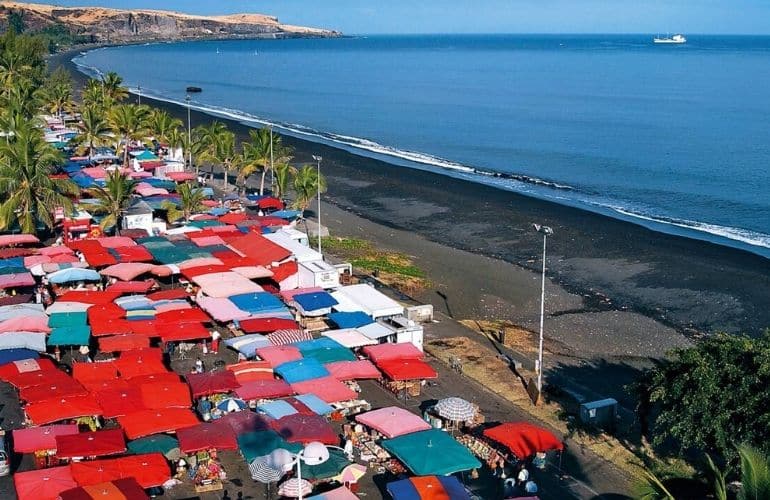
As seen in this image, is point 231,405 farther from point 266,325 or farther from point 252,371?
point 266,325

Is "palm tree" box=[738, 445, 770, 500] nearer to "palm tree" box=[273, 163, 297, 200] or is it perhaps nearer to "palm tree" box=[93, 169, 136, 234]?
"palm tree" box=[93, 169, 136, 234]

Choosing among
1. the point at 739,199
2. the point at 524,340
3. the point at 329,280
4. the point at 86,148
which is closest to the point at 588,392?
the point at 524,340

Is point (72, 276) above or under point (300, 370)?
above

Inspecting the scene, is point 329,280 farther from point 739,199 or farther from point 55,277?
point 739,199

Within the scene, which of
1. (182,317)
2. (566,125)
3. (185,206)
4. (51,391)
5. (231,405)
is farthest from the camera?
(566,125)

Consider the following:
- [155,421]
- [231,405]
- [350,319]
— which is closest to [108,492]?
[155,421]

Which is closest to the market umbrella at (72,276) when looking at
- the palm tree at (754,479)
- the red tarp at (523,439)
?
the red tarp at (523,439)

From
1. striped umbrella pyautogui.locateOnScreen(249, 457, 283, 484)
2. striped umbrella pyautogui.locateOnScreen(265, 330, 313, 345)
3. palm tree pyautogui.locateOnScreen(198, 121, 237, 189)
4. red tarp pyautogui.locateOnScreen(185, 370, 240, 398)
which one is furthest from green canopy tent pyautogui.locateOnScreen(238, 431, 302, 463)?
palm tree pyautogui.locateOnScreen(198, 121, 237, 189)
